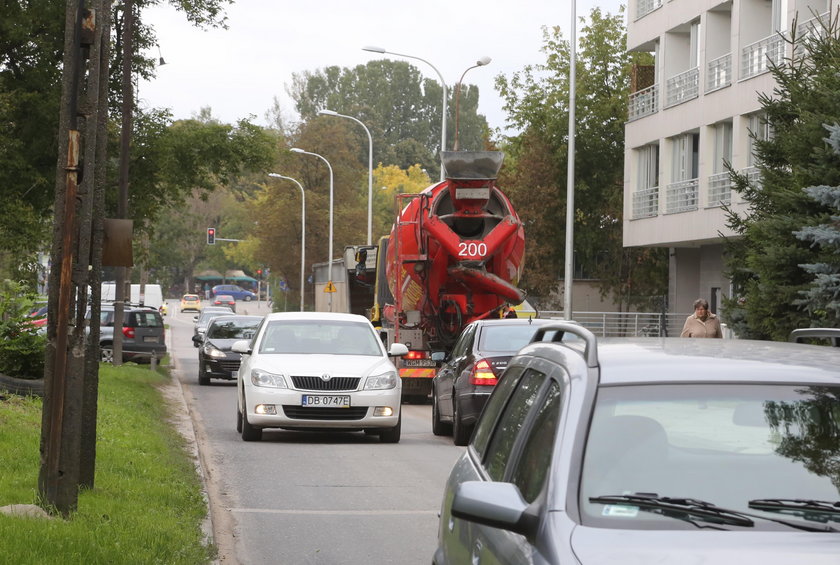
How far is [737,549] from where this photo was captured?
11.3 ft

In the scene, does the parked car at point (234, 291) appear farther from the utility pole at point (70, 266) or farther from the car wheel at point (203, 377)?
the utility pole at point (70, 266)

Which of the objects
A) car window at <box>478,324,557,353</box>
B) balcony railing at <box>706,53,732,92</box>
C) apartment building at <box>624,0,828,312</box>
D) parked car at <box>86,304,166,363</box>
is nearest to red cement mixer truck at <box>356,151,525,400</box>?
car window at <box>478,324,557,353</box>

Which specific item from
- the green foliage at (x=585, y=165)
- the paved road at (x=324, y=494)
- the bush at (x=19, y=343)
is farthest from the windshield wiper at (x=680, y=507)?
the green foliage at (x=585, y=165)

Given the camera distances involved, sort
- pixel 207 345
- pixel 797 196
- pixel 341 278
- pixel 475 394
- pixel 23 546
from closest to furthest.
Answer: pixel 23 546 → pixel 475 394 → pixel 797 196 → pixel 207 345 → pixel 341 278

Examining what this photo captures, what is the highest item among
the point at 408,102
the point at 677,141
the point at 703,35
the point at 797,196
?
the point at 408,102

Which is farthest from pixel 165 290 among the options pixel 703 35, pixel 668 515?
pixel 668 515

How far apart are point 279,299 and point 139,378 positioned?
66851mm

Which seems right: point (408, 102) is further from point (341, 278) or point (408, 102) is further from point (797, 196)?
point (797, 196)

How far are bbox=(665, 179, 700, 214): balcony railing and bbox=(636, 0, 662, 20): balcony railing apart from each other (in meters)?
5.67

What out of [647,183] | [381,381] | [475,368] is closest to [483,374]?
[475,368]

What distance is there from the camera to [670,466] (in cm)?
404

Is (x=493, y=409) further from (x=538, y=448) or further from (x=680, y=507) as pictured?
(x=680, y=507)

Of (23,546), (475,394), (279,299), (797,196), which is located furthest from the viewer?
(279,299)

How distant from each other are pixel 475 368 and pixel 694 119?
928 inches
